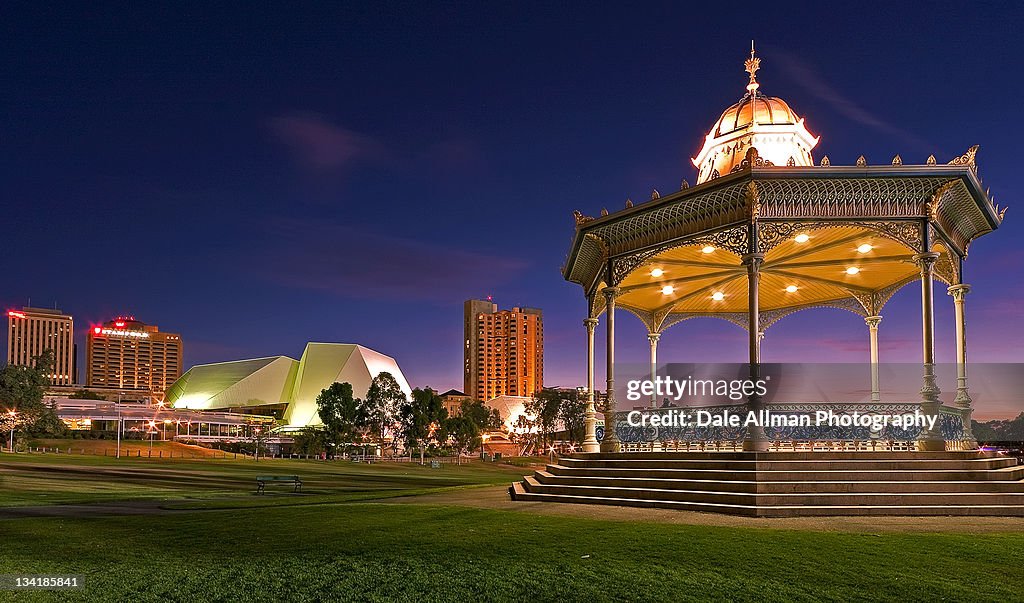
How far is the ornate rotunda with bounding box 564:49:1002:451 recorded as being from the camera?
16078 millimetres

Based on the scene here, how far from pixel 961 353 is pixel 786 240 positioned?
17.5 feet

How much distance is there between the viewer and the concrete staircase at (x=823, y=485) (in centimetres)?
1327

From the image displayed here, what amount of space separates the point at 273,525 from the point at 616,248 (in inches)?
450

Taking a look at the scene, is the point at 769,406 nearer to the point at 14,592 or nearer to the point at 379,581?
the point at 379,581

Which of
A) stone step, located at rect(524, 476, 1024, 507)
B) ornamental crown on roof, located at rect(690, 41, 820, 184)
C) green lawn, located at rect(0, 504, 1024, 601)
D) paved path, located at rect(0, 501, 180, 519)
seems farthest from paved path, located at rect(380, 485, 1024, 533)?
ornamental crown on roof, located at rect(690, 41, 820, 184)

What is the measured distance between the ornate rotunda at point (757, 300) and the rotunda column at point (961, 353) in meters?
0.04

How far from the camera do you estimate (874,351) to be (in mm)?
25203

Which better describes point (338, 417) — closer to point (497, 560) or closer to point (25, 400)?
point (25, 400)

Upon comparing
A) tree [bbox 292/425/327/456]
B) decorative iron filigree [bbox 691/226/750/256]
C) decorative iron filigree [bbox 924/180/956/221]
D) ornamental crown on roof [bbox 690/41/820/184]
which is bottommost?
tree [bbox 292/425/327/456]

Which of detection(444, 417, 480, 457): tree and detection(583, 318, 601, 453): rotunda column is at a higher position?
detection(583, 318, 601, 453): rotunda column

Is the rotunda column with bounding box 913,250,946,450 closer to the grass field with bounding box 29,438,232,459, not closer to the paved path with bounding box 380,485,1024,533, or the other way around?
the paved path with bounding box 380,485,1024,533

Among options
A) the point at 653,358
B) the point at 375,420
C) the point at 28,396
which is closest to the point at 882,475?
the point at 653,358

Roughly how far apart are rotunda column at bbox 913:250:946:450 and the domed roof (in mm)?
6669

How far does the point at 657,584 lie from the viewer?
25.0 ft
